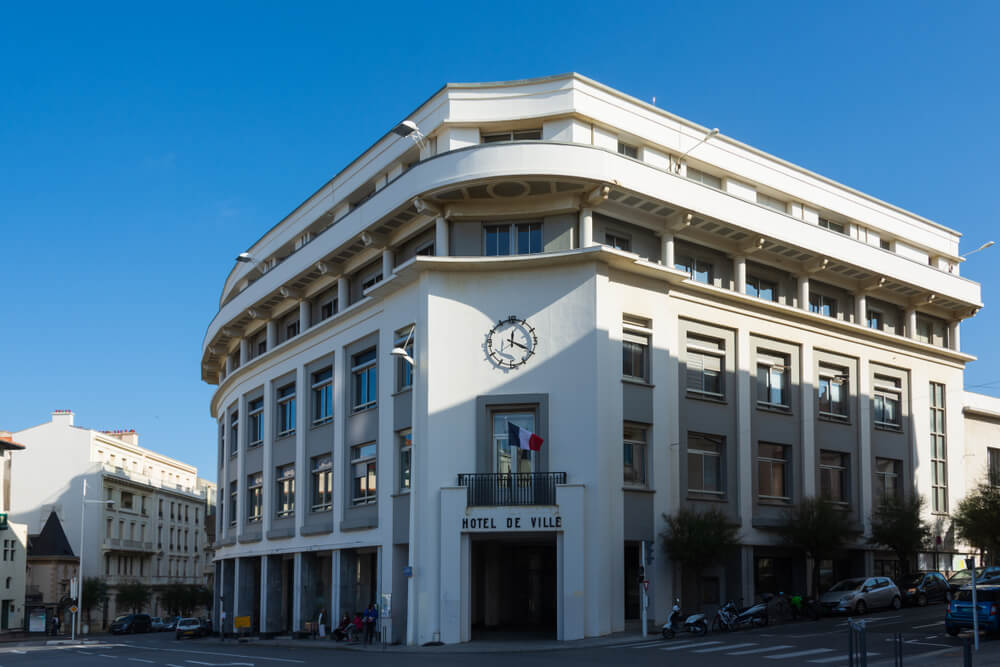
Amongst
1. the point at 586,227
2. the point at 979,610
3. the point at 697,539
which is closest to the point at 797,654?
the point at 979,610

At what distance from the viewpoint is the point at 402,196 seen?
1510 inches

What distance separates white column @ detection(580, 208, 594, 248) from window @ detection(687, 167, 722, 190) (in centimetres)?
639

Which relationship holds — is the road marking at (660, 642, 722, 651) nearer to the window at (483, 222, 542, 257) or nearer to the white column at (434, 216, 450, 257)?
the window at (483, 222, 542, 257)

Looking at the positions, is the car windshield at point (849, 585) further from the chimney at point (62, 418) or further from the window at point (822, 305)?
the chimney at point (62, 418)

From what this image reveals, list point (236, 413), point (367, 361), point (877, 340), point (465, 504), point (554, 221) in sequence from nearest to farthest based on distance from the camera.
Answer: point (465, 504)
point (554, 221)
point (367, 361)
point (877, 340)
point (236, 413)

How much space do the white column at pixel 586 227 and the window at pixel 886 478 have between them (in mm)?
19399

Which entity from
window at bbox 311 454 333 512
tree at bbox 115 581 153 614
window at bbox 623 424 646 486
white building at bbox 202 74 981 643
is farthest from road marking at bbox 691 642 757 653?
tree at bbox 115 581 153 614

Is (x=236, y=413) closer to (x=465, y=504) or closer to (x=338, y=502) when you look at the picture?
(x=338, y=502)

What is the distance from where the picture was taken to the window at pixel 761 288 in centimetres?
4353

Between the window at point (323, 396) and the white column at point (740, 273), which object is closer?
the white column at point (740, 273)

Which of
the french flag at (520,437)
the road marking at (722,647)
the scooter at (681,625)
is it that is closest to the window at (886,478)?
the scooter at (681,625)

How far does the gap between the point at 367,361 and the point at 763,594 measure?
1798 cm

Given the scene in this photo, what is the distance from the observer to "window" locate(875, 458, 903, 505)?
46500mm

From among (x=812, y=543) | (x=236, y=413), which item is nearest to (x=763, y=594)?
(x=812, y=543)
